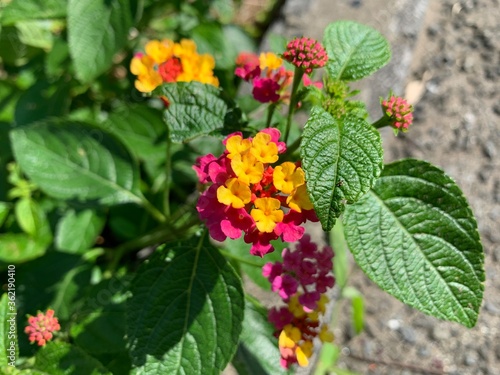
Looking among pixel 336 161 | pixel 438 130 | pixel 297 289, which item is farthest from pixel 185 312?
pixel 438 130

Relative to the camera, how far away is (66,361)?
47.2 inches

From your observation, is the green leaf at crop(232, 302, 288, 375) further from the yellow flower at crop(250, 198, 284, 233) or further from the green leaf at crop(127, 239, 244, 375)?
the yellow flower at crop(250, 198, 284, 233)

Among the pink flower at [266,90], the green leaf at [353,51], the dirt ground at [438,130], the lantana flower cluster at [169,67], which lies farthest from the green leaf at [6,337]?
the dirt ground at [438,130]

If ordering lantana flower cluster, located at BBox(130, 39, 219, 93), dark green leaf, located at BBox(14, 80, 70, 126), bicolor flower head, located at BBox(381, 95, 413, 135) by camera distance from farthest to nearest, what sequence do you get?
dark green leaf, located at BBox(14, 80, 70, 126) < lantana flower cluster, located at BBox(130, 39, 219, 93) < bicolor flower head, located at BBox(381, 95, 413, 135)

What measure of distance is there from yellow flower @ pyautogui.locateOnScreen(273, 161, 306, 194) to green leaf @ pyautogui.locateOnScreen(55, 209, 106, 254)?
96cm

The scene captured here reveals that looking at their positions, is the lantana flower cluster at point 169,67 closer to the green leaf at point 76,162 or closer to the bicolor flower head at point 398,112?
the green leaf at point 76,162

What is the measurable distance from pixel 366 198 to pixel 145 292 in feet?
1.66

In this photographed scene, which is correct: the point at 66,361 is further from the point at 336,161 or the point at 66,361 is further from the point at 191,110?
the point at 336,161

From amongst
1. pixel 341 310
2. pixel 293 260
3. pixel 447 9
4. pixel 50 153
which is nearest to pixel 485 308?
pixel 341 310

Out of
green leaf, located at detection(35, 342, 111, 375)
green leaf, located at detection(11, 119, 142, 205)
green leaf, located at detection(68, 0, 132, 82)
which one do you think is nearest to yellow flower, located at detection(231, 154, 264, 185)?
green leaf, located at detection(35, 342, 111, 375)

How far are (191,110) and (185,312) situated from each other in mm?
430

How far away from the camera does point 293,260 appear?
126 cm

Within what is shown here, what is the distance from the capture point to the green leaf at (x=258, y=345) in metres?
1.49

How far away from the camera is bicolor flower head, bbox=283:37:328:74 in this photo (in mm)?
1059
